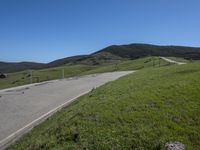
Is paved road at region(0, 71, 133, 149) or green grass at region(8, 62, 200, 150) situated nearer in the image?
green grass at region(8, 62, 200, 150)

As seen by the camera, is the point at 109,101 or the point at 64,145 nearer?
the point at 64,145

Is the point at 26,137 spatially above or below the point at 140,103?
below

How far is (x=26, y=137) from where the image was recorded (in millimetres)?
6730

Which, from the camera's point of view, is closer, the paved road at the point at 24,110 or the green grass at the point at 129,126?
the green grass at the point at 129,126

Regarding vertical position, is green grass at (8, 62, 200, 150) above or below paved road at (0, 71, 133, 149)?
above

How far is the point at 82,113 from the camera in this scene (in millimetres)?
7207

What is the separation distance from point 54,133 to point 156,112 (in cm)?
239

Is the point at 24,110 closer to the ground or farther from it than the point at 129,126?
closer to the ground

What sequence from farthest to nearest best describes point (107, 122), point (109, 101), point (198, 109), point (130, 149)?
point (109, 101) < point (198, 109) < point (107, 122) < point (130, 149)

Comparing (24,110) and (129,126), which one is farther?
(24,110)

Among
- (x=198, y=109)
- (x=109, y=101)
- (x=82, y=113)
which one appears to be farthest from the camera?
(x=109, y=101)

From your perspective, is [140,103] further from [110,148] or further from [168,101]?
[110,148]

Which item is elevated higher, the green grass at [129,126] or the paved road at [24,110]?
Result: the green grass at [129,126]

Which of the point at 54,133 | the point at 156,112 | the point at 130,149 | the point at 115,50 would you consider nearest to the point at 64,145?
the point at 54,133
